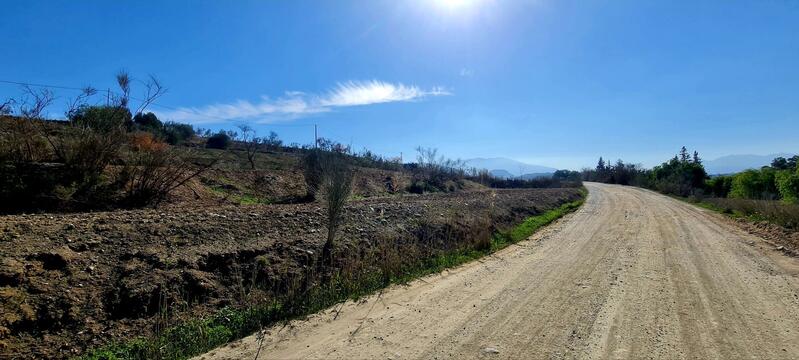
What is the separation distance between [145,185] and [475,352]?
38.2 feet

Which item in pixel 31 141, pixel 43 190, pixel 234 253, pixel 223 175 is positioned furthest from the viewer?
pixel 223 175

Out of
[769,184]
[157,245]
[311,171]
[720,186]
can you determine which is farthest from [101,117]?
[720,186]

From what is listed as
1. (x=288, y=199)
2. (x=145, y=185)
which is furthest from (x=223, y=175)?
(x=145, y=185)

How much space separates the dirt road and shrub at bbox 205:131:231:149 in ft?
125

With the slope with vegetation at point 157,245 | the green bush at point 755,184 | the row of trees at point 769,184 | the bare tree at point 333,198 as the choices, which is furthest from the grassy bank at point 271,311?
the green bush at point 755,184

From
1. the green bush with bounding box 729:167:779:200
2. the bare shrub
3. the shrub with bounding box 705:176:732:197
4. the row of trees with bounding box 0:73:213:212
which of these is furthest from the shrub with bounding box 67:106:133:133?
the shrub with bounding box 705:176:732:197

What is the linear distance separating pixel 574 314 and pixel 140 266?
709cm

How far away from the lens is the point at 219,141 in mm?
42469

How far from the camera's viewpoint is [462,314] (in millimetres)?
6141

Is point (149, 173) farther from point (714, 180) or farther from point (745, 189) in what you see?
point (714, 180)

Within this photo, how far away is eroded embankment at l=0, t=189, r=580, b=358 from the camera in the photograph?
5.59 metres

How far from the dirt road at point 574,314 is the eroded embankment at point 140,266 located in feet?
5.97

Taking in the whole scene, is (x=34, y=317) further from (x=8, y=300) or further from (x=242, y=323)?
(x=242, y=323)

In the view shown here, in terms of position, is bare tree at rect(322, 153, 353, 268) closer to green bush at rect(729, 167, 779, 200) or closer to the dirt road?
the dirt road
